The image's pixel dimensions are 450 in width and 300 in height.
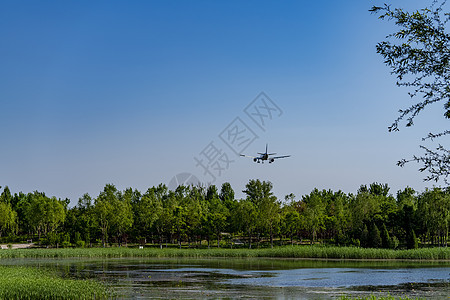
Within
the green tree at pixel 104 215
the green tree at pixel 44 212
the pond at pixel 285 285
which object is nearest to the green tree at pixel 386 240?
the pond at pixel 285 285

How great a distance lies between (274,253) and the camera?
59.3 m

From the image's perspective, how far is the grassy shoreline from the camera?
51.3 meters

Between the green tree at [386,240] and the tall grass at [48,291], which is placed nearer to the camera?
the tall grass at [48,291]

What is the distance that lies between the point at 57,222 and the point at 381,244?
5630cm

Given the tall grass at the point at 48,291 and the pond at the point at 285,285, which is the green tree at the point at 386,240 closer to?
the pond at the point at 285,285

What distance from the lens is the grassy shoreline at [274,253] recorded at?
51.3m

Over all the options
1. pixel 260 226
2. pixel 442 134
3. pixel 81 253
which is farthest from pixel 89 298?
pixel 260 226

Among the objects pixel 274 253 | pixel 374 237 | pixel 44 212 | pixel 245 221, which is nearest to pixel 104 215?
pixel 44 212

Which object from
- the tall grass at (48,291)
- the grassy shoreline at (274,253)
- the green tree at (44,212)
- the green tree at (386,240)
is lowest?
the grassy shoreline at (274,253)

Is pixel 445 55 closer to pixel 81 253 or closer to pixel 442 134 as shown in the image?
pixel 442 134

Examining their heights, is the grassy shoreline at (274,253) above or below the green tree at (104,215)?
below

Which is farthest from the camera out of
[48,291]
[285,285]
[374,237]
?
[374,237]

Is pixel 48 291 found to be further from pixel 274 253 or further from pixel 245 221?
pixel 245 221

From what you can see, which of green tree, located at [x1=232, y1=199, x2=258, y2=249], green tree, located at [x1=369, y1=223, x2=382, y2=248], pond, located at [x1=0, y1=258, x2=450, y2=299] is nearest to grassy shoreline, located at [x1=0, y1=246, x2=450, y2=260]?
green tree, located at [x1=369, y1=223, x2=382, y2=248]
